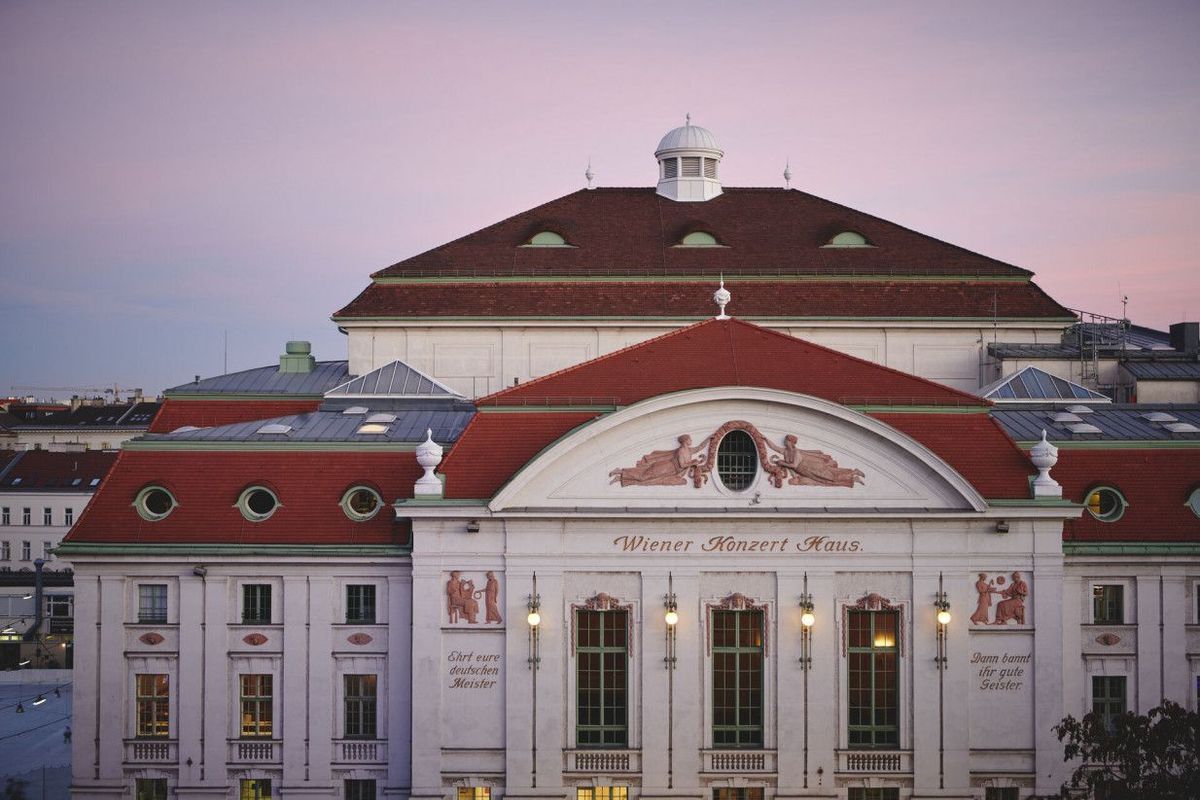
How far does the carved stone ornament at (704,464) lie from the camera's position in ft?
131

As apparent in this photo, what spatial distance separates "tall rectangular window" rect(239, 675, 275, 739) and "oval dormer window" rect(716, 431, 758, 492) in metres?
15.0

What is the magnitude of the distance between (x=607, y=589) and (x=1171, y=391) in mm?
29051

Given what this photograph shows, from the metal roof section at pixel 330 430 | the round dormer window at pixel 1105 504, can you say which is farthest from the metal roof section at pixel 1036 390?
the metal roof section at pixel 330 430

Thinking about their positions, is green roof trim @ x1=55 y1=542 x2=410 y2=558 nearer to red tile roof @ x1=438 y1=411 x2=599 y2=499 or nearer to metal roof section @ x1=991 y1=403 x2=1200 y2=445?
red tile roof @ x1=438 y1=411 x2=599 y2=499

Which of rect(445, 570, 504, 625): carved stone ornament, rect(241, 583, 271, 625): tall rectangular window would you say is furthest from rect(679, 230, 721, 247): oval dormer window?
rect(241, 583, 271, 625): tall rectangular window

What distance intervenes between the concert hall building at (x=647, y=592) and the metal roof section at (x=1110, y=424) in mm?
236

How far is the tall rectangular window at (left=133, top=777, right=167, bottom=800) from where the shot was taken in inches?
1657

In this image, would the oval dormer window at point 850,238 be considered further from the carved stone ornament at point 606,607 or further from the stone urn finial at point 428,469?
the stone urn finial at point 428,469

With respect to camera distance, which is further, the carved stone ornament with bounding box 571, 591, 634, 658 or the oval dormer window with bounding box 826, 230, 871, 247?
the oval dormer window with bounding box 826, 230, 871, 247

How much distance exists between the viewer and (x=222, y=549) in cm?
4184

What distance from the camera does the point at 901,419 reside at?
136ft

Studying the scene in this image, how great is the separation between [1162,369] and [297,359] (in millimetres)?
36374

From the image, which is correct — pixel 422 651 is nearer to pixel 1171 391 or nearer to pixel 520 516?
pixel 520 516

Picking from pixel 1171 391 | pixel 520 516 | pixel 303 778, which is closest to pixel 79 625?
pixel 303 778
